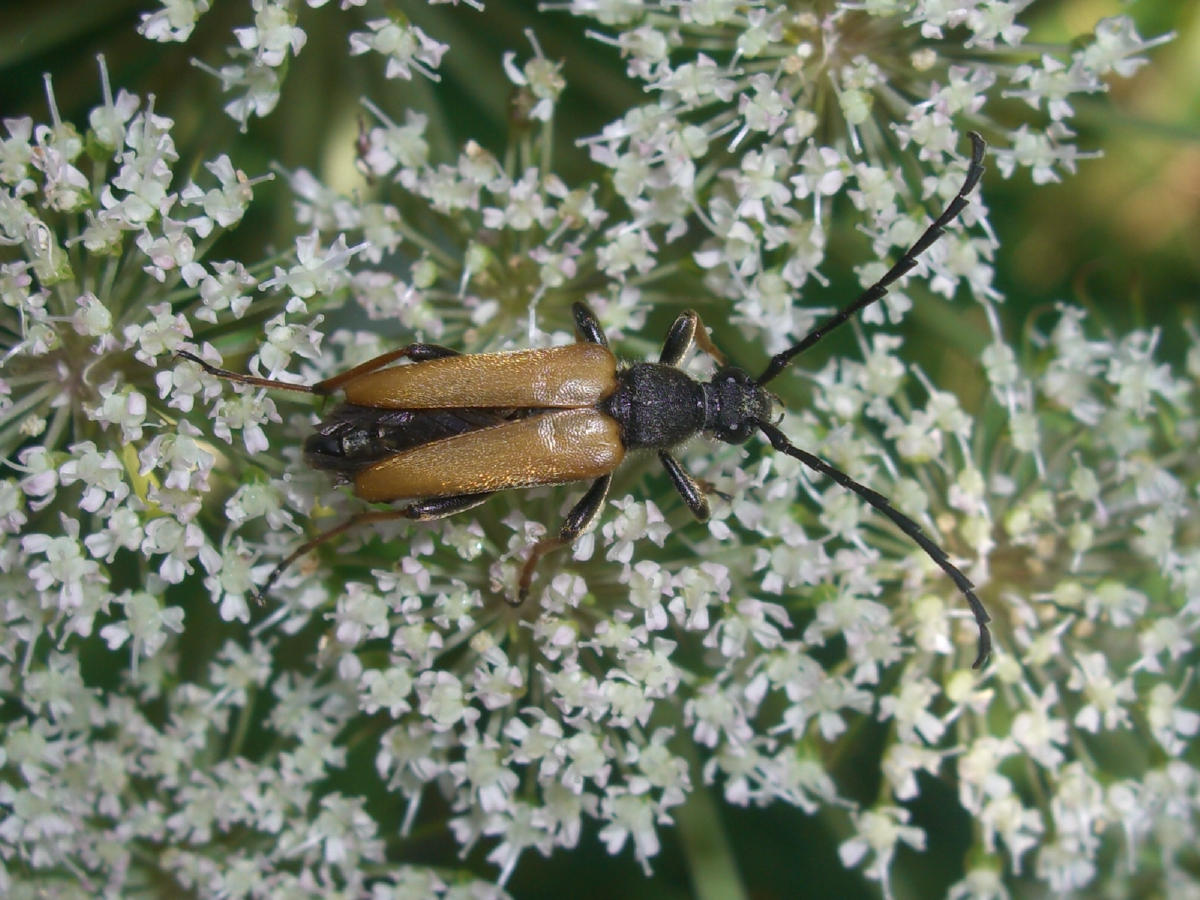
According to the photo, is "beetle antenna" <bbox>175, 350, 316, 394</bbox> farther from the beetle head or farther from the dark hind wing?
the beetle head

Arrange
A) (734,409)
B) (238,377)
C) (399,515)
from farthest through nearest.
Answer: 1. (734,409)
2. (399,515)
3. (238,377)

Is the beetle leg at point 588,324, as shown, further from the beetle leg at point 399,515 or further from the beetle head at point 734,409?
the beetle leg at point 399,515

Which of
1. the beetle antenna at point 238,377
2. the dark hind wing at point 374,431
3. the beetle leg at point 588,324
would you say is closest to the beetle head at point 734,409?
the beetle leg at point 588,324

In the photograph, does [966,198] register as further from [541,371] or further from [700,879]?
[700,879]

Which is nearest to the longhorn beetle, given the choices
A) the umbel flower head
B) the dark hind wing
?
the dark hind wing

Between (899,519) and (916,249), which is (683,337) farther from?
(899,519)

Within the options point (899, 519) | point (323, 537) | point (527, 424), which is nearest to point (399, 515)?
point (323, 537)
